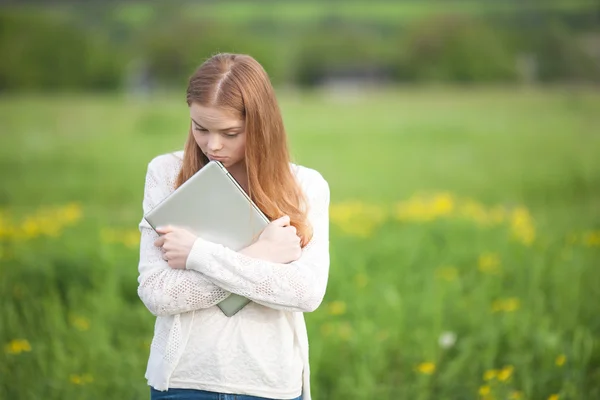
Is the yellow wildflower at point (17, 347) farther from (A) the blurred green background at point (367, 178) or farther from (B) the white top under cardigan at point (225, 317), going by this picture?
(B) the white top under cardigan at point (225, 317)

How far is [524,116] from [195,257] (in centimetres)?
761

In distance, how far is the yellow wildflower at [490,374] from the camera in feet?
9.12

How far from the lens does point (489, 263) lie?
13.9 ft

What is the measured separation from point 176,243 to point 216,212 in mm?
116

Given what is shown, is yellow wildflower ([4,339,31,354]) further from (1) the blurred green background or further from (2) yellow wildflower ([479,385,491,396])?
(2) yellow wildflower ([479,385,491,396])

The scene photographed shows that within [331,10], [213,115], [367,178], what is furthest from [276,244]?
[331,10]

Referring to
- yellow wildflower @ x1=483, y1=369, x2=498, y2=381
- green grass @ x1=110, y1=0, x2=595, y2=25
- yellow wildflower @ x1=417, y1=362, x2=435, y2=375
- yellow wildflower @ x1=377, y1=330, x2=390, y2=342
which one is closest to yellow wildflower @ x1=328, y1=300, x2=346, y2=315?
yellow wildflower @ x1=377, y1=330, x2=390, y2=342

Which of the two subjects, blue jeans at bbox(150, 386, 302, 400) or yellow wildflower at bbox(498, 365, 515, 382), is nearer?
blue jeans at bbox(150, 386, 302, 400)

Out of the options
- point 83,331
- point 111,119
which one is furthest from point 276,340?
point 111,119

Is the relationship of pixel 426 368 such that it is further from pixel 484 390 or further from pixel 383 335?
pixel 383 335

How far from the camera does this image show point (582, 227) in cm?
546

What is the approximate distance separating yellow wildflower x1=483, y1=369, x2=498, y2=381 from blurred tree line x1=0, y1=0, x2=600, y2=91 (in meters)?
6.19

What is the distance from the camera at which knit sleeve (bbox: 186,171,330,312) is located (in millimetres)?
1704

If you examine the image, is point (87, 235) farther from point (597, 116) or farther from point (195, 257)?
point (597, 116)
